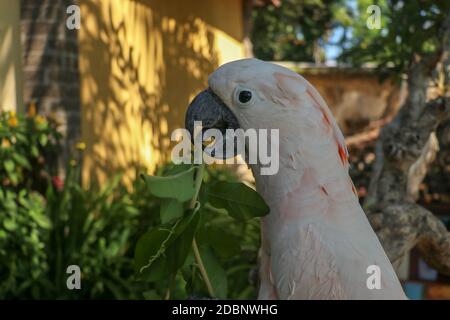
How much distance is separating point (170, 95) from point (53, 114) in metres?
2.18

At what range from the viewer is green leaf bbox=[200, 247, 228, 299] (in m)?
2.05

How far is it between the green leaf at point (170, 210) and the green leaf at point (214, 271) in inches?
7.5

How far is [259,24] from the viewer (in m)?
14.8

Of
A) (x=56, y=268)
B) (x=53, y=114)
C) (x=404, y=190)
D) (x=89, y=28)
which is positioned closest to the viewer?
(x=404, y=190)

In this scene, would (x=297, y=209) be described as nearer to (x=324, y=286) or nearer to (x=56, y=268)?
(x=324, y=286)

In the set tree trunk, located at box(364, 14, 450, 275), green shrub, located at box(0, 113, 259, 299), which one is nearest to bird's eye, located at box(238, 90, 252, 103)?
tree trunk, located at box(364, 14, 450, 275)

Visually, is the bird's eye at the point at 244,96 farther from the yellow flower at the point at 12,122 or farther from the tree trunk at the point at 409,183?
the yellow flower at the point at 12,122

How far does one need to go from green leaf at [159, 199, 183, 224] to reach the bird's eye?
393 millimetres

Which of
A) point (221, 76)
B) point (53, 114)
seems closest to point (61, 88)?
point (53, 114)

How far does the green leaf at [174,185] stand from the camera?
1.71m

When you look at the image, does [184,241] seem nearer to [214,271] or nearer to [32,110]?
[214,271]

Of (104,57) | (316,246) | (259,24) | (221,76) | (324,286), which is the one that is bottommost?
(324,286)

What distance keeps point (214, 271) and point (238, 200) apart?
316mm

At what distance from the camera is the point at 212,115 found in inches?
70.2
